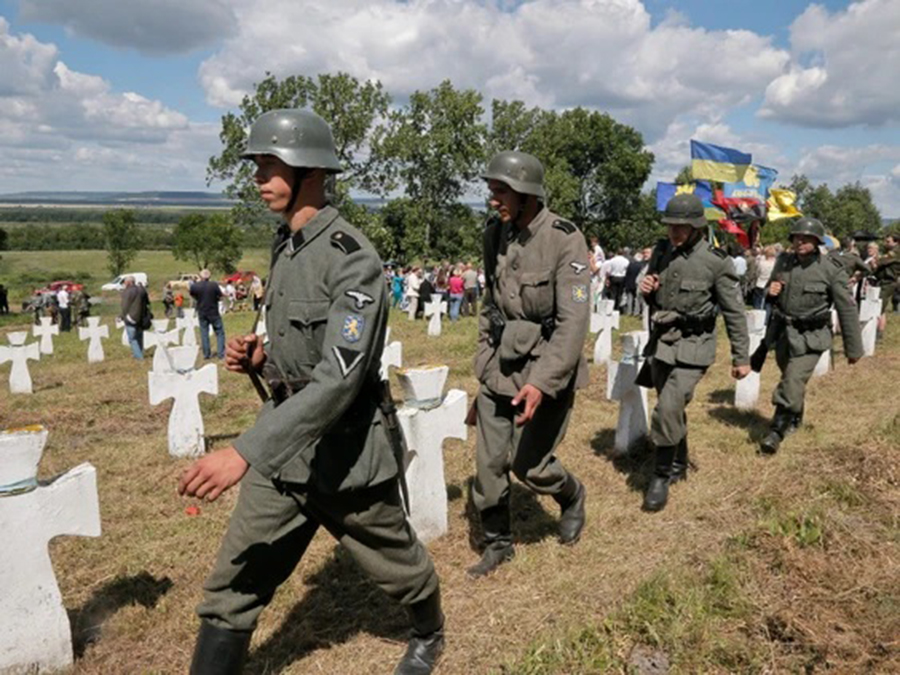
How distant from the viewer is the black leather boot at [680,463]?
19.6ft

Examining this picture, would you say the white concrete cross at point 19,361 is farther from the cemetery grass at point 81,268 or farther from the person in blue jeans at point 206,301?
the cemetery grass at point 81,268

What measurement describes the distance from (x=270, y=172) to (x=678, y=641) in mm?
2483

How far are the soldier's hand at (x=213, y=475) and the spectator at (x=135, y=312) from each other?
12908 millimetres

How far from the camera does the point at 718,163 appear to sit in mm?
15516

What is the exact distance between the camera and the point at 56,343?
19.4m

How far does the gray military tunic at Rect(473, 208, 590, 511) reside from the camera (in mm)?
4055

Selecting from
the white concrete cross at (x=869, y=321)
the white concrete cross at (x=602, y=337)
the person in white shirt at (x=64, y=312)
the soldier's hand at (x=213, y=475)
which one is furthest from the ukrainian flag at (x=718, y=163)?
the person in white shirt at (x=64, y=312)

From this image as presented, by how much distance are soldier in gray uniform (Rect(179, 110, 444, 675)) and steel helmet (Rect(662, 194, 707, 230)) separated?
A: 328 cm

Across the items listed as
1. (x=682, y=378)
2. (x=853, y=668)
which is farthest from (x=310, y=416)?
(x=682, y=378)

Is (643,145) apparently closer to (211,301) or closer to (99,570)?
(211,301)

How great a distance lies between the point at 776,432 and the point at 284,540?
17.5 feet

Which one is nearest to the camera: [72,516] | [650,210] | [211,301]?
[72,516]

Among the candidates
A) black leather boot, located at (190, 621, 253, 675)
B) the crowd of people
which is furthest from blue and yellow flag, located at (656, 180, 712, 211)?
black leather boot, located at (190, 621, 253, 675)

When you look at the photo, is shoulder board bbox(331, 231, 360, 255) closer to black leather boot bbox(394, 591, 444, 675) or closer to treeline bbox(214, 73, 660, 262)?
black leather boot bbox(394, 591, 444, 675)
